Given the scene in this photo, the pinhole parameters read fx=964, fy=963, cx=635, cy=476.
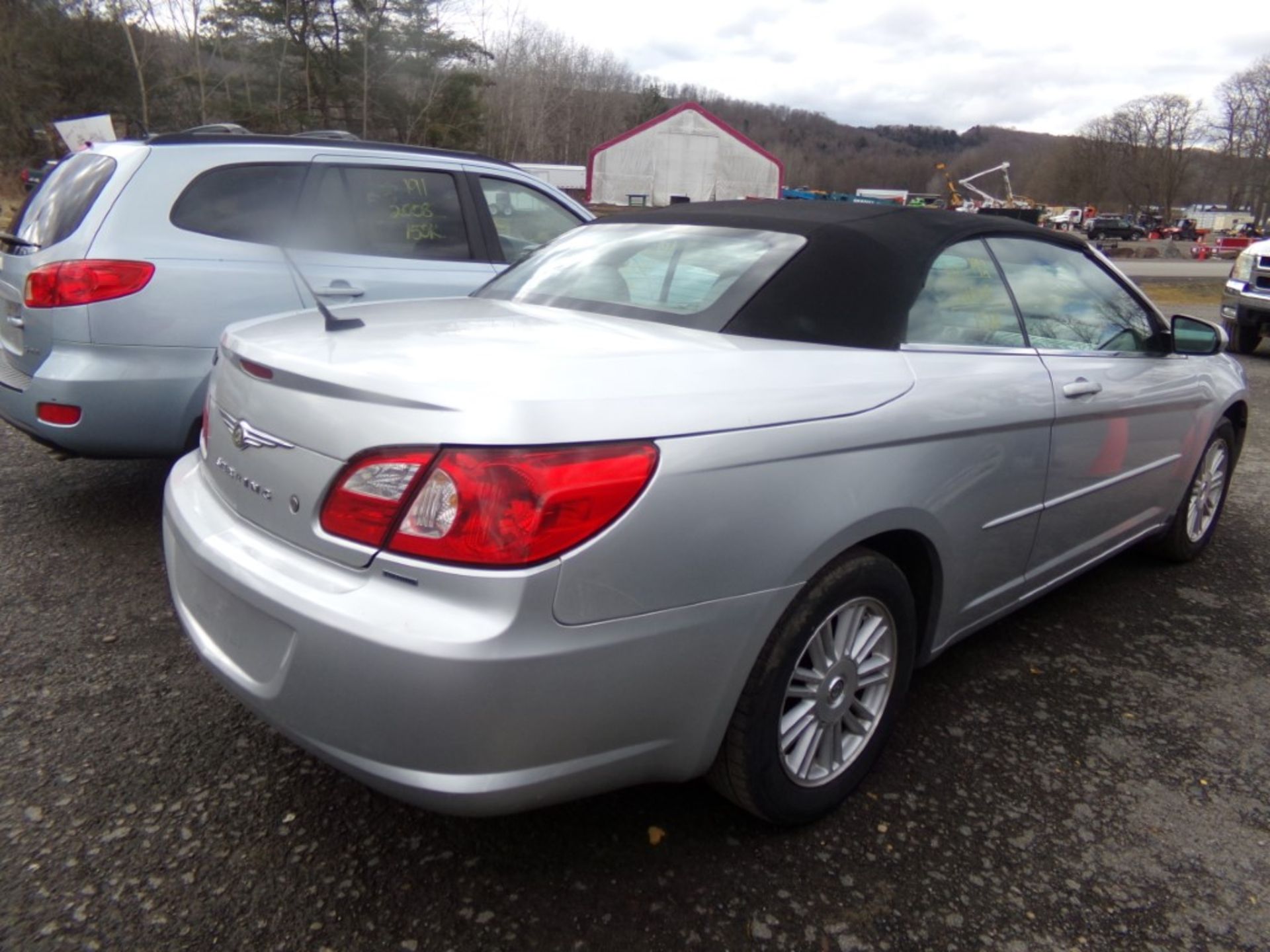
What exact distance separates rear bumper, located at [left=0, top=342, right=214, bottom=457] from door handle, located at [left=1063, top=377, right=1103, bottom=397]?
3.28 meters

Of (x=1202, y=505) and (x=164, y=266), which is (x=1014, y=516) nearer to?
(x=1202, y=505)

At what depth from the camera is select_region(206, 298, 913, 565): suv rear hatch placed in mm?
1786

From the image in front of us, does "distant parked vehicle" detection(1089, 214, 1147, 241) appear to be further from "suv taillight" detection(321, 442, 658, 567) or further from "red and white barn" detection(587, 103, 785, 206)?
"suv taillight" detection(321, 442, 658, 567)

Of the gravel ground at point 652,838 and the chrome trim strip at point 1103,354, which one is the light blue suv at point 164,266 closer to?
the gravel ground at point 652,838

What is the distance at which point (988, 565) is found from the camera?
2.81m

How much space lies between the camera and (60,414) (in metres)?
3.84

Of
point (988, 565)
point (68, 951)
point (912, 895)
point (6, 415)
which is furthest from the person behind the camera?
point (6, 415)

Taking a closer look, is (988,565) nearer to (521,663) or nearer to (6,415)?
(521,663)

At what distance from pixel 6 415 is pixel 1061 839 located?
428 cm

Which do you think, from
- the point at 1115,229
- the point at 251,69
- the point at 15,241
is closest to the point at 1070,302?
the point at 15,241

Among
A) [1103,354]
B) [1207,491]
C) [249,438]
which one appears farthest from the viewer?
[1207,491]

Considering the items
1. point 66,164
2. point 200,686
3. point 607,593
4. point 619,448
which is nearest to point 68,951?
point 200,686

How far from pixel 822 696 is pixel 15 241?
3.99m

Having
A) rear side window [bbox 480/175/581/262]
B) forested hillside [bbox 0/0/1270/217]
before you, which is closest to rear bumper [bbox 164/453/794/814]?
rear side window [bbox 480/175/581/262]
